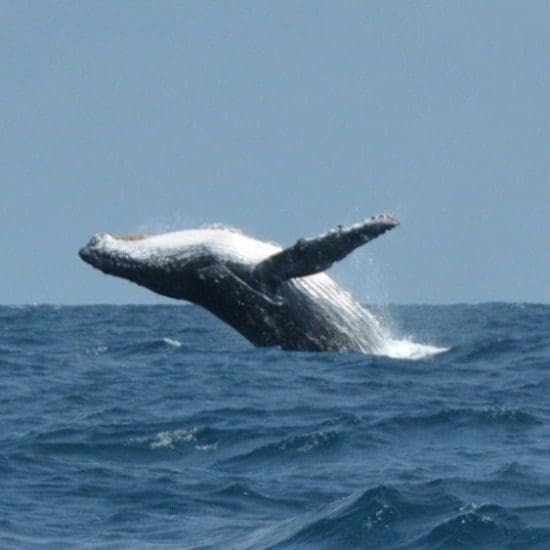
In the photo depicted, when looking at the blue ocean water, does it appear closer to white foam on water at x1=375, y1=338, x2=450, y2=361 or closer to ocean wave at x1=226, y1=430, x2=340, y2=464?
ocean wave at x1=226, y1=430, x2=340, y2=464

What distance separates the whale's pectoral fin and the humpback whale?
0.7 inches

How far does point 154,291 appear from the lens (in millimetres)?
18297

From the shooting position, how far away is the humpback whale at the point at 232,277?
1794cm

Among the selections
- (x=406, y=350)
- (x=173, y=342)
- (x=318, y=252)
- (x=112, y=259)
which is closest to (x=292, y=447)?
(x=318, y=252)

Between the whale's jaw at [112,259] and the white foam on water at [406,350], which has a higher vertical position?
the whale's jaw at [112,259]

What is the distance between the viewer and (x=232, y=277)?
706 inches

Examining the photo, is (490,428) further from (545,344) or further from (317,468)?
(545,344)

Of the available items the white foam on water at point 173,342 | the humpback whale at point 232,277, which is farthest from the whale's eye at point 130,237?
the white foam on water at point 173,342

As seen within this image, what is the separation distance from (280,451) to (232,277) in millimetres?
3143

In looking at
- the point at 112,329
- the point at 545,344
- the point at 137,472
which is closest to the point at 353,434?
the point at 137,472

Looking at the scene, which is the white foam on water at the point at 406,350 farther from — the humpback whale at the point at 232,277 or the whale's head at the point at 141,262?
the whale's head at the point at 141,262

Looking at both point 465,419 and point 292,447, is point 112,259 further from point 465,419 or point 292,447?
point 465,419

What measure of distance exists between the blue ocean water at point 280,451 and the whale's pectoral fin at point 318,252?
4.97 ft

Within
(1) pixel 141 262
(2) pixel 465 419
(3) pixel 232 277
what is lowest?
(2) pixel 465 419
